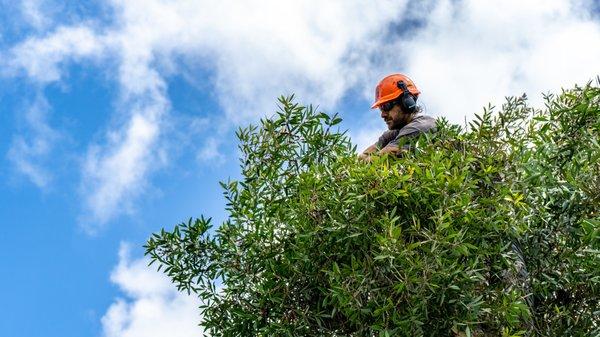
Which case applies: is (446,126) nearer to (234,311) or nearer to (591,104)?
(591,104)

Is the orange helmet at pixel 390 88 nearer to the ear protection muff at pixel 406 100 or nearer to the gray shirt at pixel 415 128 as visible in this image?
the ear protection muff at pixel 406 100

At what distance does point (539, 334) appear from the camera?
9.22 meters

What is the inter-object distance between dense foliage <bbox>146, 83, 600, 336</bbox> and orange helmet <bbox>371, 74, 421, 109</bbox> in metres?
1.34

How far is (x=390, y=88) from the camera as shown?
1072 centimetres

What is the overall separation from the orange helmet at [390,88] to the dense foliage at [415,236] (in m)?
1.34

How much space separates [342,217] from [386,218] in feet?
2.06

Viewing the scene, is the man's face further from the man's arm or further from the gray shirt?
the man's arm

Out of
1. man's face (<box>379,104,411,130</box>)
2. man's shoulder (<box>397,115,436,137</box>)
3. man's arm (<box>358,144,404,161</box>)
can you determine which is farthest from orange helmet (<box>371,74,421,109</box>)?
man's arm (<box>358,144,404,161</box>)

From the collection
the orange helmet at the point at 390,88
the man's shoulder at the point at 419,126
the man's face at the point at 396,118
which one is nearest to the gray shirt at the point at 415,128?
the man's shoulder at the point at 419,126

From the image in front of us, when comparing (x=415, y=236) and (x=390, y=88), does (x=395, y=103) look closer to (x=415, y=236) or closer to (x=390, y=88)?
(x=390, y=88)

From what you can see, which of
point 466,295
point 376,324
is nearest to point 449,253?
point 466,295

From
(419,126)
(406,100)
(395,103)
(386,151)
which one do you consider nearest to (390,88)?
(395,103)

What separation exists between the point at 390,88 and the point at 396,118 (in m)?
0.38

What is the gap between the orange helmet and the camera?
1067 cm
